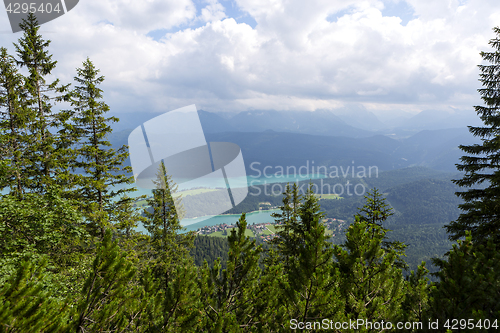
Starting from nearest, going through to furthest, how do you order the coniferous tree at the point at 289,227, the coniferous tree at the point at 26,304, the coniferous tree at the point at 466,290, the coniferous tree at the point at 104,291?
the coniferous tree at the point at 26,304 → the coniferous tree at the point at 466,290 → the coniferous tree at the point at 104,291 → the coniferous tree at the point at 289,227

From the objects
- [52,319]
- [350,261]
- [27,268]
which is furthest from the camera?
[350,261]

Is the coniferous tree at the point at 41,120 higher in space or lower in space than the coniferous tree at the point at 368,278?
higher

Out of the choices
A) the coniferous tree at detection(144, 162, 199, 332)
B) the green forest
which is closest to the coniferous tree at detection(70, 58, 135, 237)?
the green forest

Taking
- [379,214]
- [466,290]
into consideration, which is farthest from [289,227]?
[466,290]

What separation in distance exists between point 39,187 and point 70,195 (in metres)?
1.23

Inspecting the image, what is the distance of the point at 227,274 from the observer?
5180 millimetres

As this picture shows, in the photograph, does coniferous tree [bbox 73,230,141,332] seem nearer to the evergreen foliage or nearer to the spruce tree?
the evergreen foliage

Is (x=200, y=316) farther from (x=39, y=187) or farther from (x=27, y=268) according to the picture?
(x=39, y=187)

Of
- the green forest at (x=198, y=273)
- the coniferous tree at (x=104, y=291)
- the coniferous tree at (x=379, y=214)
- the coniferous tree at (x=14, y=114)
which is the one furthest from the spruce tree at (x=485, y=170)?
the coniferous tree at (x=14, y=114)

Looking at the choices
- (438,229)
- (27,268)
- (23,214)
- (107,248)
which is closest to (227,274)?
(107,248)

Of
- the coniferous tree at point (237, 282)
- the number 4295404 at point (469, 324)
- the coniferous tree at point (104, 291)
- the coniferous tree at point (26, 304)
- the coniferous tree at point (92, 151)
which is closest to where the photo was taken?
the coniferous tree at point (26, 304)

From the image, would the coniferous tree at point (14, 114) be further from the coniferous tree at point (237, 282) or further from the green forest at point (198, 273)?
the coniferous tree at point (237, 282)

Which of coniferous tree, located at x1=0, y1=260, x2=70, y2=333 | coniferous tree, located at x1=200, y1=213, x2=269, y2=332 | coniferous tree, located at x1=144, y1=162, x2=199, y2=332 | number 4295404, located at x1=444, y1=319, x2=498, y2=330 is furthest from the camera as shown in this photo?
coniferous tree, located at x1=144, y1=162, x2=199, y2=332

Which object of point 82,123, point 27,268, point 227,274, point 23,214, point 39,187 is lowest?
point 227,274
